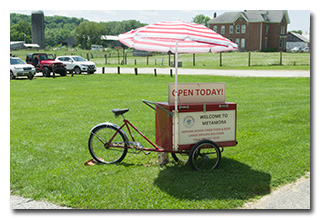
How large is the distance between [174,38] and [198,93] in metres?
1.13

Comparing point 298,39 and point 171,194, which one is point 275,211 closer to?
point 171,194

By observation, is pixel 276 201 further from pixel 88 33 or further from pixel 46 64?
pixel 88 33

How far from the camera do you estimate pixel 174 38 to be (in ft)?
17.5

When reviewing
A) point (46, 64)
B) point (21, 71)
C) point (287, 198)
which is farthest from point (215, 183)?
point (46, 64)

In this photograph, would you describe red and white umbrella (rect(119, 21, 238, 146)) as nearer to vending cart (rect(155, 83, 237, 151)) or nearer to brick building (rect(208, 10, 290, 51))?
vending cart (rect(155, 83, 237, 151))

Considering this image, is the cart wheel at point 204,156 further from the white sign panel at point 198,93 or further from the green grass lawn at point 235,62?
the green grass lawn at point 235,62

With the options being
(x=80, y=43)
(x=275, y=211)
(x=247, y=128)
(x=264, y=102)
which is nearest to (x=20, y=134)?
(x=247, y=128)

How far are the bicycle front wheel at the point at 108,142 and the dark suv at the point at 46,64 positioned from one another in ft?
71.2

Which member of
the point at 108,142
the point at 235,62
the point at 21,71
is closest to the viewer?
the point at 108,142

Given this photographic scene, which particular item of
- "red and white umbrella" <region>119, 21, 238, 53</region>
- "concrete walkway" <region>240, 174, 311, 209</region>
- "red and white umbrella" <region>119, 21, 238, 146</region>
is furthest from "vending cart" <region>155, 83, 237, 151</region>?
"concrete walkway" <region>240, 174, 311, 209</region>

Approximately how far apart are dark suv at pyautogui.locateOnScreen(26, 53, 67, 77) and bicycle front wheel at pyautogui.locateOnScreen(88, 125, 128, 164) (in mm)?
21692

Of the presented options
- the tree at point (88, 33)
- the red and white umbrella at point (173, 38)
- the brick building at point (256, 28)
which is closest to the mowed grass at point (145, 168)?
the red and white umbrella at point (173, 38)

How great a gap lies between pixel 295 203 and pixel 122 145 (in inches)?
115

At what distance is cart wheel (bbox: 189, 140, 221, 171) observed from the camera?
5.89 m
